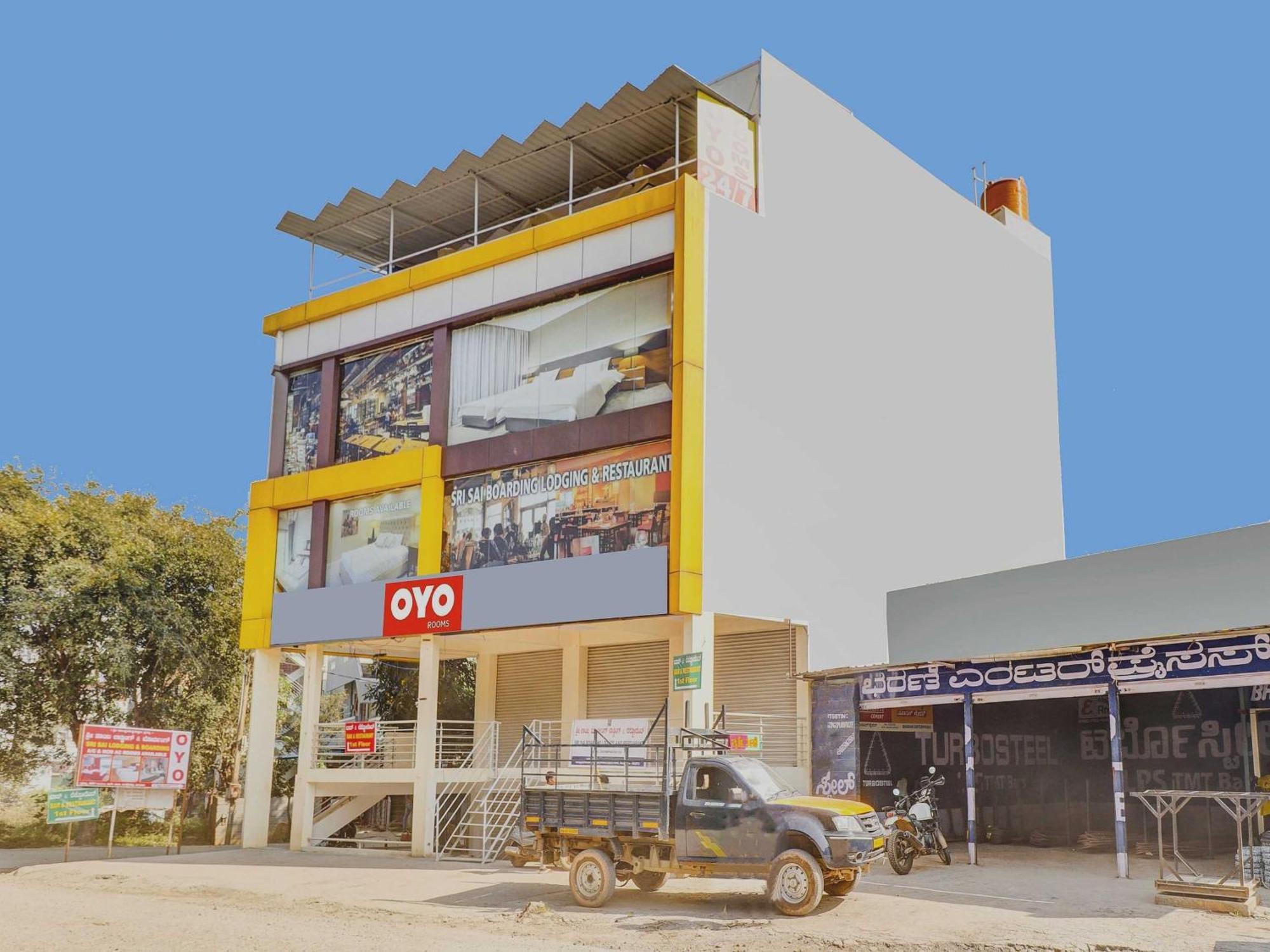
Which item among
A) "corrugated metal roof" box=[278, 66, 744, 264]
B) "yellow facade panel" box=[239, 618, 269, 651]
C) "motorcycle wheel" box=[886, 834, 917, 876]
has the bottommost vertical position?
"motorcycle wheel" box=[886, 834, 917, 876]

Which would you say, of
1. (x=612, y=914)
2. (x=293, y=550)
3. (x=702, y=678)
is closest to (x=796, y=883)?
(x=612, y=914)

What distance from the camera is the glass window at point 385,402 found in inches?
1287

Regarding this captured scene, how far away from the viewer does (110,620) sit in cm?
3688

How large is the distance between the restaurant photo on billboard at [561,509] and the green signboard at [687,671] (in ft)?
8.66

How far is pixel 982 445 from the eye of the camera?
1492 inches

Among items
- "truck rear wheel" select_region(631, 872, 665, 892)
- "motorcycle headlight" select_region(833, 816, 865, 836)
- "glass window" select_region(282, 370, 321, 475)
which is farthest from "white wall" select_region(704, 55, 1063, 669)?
"glass window" select_region(282, 370, 321, 475)

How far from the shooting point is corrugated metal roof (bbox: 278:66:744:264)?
30.1 meters

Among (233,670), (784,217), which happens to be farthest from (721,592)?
(233,670)

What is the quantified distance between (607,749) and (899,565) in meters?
10.2

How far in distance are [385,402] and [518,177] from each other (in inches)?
288

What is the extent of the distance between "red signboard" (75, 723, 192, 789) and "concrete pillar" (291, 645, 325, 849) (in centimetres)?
300

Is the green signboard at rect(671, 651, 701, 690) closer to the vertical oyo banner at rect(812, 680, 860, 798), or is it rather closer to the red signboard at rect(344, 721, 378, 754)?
the vertical oyo banner at rect(812, 680, 860, 798)

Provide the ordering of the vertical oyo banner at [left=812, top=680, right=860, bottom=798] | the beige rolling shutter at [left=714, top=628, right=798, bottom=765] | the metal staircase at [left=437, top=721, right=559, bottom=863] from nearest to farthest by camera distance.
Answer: the vertical oyo banner at [left=812, top=680, right=860, bottom=798], the metal staircase at [left=437, top=721, right=559, bottom=863], the beige rolling shutter at [left=714, top=628, right=798, bottom=765]

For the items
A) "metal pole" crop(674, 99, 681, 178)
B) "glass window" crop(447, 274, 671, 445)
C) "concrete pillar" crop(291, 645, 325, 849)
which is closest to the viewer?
"glass window" crop(447, 274, 671, 445)
